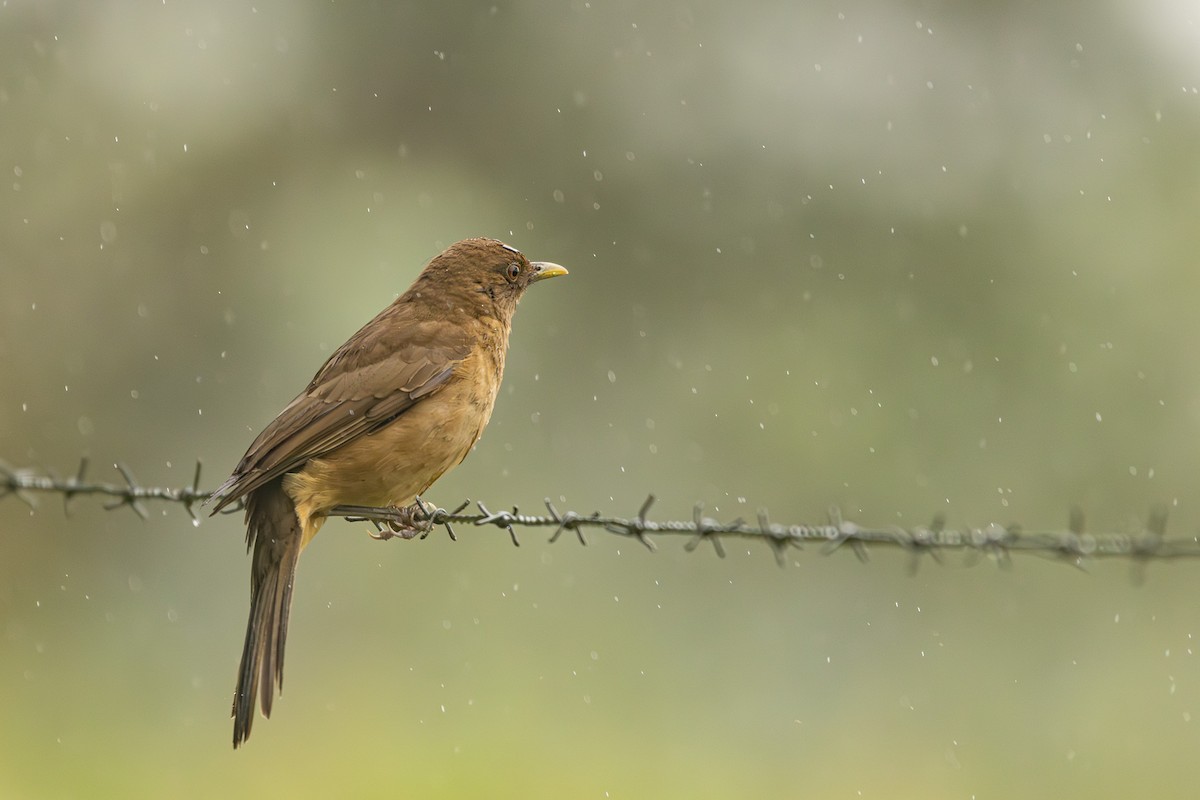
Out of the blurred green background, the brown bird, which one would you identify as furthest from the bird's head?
the blurred green background

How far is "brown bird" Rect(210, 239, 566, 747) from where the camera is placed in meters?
4.75

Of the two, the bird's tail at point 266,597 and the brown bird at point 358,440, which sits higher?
the brown bird at point 358,440

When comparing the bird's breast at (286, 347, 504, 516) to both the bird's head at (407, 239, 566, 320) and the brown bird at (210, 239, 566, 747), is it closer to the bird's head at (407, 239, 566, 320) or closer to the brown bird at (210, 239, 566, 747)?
the brown bird at (210, 239, 566, 747)

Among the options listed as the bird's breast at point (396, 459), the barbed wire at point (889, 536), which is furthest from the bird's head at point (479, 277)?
→ the barbed wire at point (889, 536)

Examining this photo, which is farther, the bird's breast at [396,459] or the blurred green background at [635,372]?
the blurred green background at [635,372]

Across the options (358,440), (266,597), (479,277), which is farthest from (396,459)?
(479,277)

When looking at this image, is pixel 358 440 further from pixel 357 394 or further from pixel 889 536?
pixel 889 536

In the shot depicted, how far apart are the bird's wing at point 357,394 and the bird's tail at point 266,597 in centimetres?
18

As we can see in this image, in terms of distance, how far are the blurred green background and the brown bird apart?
6.25 m

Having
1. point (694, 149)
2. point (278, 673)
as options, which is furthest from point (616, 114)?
point (278, 673)

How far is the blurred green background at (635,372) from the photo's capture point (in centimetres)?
1238

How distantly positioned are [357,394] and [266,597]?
84 cm

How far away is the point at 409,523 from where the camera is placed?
5016 mm

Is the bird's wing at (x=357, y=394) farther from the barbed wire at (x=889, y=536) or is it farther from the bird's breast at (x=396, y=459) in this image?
the barbed wire at (x=889, y=536)
